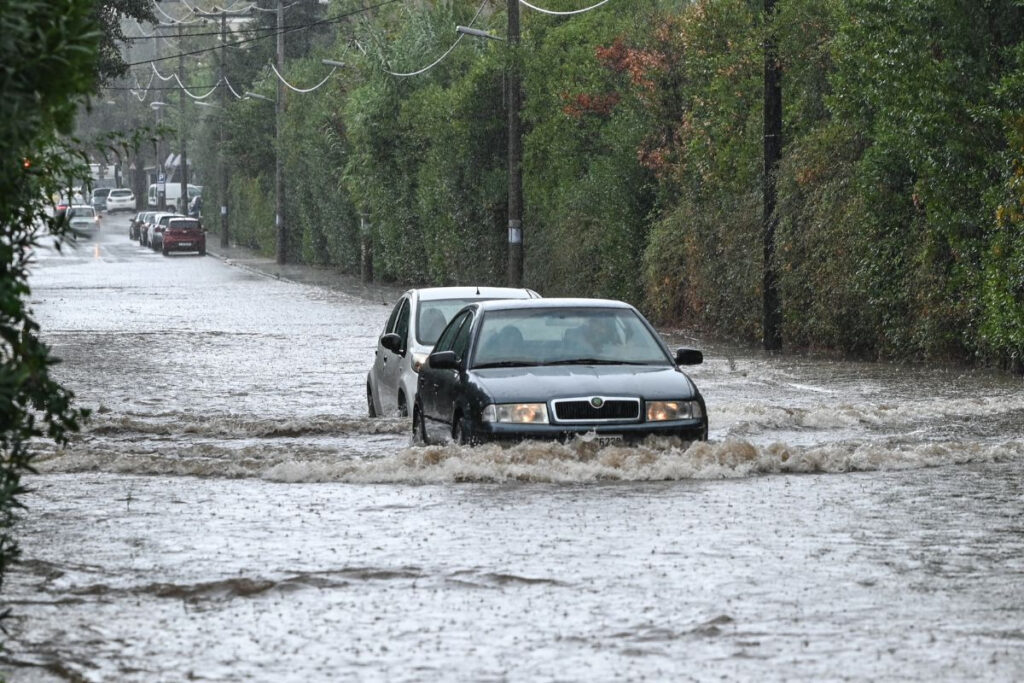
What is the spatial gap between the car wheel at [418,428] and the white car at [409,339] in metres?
1.56

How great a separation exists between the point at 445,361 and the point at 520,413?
121 centimetres

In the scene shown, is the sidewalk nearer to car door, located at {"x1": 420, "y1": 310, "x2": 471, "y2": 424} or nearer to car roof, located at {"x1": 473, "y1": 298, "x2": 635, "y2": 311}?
car door, located at {"x1": 420, "y1": 310, "x2": 471, "y2": 424}

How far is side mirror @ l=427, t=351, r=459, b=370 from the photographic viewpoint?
14352 mm

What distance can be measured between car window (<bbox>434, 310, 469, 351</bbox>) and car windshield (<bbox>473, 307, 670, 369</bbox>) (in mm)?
654

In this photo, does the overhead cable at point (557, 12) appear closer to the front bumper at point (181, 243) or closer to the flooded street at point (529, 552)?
the flooded street at point (529, 552)

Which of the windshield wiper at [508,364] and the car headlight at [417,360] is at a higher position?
the windshield wiper at [508,364]

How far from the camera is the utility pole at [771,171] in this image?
28328 millimetres

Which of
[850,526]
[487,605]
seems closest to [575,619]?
[487,605]

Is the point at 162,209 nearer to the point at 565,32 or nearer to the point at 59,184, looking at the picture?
the point at 565,32

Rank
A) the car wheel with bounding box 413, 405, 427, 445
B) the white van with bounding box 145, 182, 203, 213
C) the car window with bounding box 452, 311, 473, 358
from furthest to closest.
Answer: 1. the white van with bounding box 145, 182, 203, 213
2. the car wheel with bounding box 413, 405, 427, 445
3. the car window with bounding box 452, 311, 473, 358

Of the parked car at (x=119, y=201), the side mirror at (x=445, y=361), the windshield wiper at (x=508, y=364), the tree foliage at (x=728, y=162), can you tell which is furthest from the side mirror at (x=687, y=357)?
the parked car at (x=119, y=201)

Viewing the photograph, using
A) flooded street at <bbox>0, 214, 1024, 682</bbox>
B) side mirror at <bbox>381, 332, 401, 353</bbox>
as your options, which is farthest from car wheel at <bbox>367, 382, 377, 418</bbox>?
side mirror at <bbox>381, 332, 401, 353</bbox>

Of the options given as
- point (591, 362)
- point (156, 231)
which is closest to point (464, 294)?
point (591, 362)

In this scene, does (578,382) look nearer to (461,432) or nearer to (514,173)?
(461,432)
